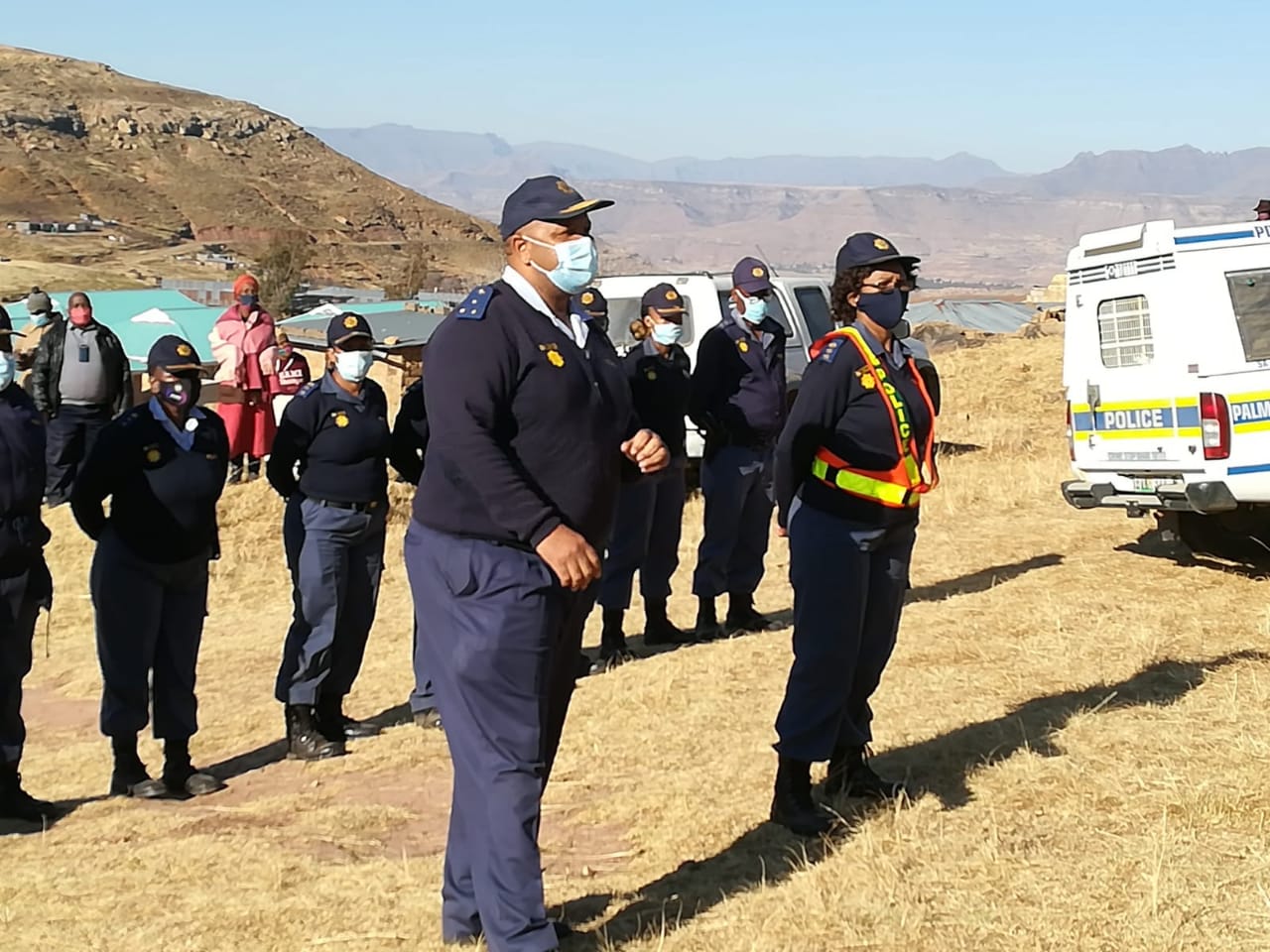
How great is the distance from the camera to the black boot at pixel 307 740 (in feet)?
25.8

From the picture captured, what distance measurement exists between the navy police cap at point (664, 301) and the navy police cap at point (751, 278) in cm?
37

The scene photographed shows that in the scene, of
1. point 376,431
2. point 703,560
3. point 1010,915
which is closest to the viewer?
point 1010,915

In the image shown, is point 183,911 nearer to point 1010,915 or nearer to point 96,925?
point 96,925

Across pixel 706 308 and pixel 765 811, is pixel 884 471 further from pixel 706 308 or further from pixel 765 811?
pixel 706 308

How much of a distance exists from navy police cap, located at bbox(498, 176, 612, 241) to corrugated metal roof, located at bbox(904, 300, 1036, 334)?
58.2 metres

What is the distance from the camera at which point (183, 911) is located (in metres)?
5.30

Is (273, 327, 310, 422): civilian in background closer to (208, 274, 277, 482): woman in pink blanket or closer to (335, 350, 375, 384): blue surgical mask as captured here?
(208, 274, 277, 482): woman in pink blanket

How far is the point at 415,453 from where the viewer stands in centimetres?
800

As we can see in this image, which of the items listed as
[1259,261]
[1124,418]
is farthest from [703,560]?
[1259,261]

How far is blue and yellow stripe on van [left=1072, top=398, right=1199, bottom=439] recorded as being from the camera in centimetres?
999

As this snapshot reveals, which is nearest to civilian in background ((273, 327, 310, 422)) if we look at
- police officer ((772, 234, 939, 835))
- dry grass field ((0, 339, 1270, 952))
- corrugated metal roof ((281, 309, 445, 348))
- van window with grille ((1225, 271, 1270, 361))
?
dry grass field ((0, 339, 1270, 952))

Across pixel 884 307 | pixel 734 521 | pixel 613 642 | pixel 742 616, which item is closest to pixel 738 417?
pixel 734 521

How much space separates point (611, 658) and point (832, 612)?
12.8ft

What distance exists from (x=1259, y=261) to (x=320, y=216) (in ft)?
406
